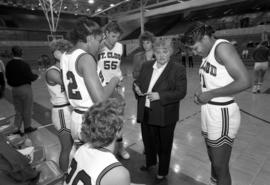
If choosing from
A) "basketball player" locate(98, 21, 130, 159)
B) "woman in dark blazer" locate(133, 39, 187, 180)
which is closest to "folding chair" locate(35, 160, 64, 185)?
"woman in dark blazer" locate(133, 39, 187, 180)

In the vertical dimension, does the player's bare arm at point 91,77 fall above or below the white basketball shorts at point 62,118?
above

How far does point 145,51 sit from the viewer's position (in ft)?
9.00

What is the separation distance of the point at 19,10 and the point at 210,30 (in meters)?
25.2

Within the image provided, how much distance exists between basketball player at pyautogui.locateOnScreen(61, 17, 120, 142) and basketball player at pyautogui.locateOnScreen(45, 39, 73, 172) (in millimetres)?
554

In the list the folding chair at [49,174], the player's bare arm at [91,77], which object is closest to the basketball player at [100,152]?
the player's bare arm at [91,77]

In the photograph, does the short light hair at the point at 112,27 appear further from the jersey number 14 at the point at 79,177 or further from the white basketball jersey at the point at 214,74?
the jersey number 14 at the point at 79,177

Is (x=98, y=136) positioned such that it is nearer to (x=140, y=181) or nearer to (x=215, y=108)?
(x=215, y=108)

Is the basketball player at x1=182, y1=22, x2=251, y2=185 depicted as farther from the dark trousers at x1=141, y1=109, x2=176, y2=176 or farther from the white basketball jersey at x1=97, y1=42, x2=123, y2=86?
the white basketball jersey at x1=97, y1=42, x2=123, y2=86

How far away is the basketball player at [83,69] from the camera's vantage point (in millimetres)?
1477

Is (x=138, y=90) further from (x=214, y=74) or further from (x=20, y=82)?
(x=20, y=82)

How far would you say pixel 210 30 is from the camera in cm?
156

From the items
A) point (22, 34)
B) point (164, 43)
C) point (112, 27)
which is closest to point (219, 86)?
point (164, 43)

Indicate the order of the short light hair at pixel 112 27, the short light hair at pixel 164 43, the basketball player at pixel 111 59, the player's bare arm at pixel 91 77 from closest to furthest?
the player's bare arm at pixel 91 77
the short light hair at pixel 164 43
the short light hair at pixel 112 27
the basketball player at pixel 111 59

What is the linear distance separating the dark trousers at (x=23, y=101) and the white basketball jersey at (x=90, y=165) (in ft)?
10.2
